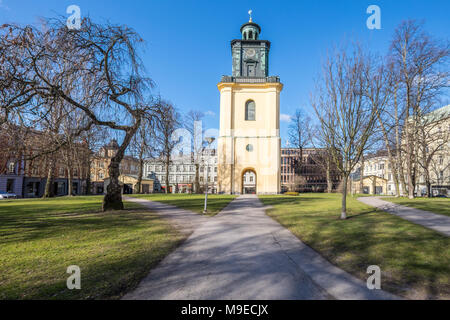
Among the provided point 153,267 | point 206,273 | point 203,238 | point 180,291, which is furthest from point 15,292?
point 203,238

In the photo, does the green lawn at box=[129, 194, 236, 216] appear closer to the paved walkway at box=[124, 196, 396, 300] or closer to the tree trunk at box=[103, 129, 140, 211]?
the tree trunk at box=[103, 129, 140, 211]

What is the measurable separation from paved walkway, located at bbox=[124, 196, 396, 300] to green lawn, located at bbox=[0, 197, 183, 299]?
41 centimetres

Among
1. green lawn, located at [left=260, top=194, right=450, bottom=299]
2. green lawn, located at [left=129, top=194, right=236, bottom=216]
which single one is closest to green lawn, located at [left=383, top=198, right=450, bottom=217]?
green lawn, located at [left=260, top=194, right=450, bottom=299]

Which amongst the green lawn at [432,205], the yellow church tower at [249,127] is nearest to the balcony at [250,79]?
the yellow church tower at [249,127]

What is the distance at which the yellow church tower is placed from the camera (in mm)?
32656

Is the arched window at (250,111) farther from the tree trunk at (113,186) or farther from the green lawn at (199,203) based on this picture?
the tree trunk at (113,186)

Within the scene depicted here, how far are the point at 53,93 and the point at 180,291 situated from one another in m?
7.43

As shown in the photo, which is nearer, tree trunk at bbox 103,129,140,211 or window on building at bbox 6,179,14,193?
tree trunk at bbox 103,129,140,211

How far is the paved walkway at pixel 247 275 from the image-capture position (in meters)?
3.40

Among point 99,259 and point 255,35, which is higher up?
point 255,35

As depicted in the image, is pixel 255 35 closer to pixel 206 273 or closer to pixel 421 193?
pixel 206 273

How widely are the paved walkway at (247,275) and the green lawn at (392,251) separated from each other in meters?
0.43

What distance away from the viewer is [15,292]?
330cm
